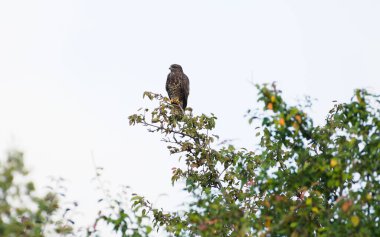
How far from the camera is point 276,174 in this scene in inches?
314

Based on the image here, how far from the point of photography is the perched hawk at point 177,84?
17844mm

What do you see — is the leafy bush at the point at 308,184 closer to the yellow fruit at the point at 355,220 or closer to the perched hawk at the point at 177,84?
the yellow fruit at the point at 355,220

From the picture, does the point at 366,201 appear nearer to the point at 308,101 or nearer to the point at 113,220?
the point at 308,101

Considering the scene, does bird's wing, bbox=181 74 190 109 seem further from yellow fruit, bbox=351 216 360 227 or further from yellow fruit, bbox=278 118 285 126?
yellow fruit, bbox=351 216 360 227

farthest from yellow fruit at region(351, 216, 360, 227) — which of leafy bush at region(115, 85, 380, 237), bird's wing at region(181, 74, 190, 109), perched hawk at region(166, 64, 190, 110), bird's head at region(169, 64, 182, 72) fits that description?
bird's head at region(169, 64, 182, 72)

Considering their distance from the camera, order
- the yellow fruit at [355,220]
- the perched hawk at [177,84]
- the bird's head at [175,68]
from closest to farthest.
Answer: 1. the yellow fruit at [355,220]
2. the perched hawk at [177,84]
3. the bird's head at [175,68]

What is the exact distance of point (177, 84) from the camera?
1789cm

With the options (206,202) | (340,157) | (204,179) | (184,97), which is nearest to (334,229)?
(340,157)

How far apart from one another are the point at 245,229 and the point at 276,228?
1.98 ft

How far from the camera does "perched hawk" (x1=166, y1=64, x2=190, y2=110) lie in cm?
1784

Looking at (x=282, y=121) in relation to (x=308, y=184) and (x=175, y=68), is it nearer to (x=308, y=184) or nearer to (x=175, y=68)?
(x=308, y=184)

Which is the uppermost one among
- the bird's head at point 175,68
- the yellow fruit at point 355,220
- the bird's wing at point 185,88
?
the bird's head at point 175,68

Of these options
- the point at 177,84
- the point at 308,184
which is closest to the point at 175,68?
the point at 177,84

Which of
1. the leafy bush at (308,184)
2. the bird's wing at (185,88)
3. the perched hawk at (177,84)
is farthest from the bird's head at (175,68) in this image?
the leafy bush at (308,184)
